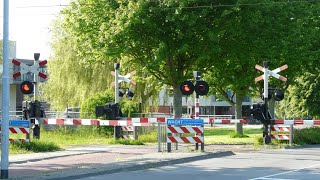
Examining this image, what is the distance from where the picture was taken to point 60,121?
86.3 feet

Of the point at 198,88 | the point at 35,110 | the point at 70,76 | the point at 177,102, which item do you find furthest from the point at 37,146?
the point at 70,76

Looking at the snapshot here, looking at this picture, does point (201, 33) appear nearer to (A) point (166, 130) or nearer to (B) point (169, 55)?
(B) point (169, 55)

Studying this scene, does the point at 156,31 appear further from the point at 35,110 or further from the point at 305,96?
the point at 305,96

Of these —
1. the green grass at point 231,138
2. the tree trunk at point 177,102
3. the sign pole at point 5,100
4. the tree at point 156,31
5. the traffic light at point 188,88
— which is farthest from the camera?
the tree trunk at point 177,102

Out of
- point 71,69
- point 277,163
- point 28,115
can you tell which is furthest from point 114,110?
point 71,69

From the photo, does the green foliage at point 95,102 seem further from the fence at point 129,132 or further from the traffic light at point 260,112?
the traffic light at point 260,112

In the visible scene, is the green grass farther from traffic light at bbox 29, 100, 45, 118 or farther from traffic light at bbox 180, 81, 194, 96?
traffic light at bbox 29, 100, 45, 118

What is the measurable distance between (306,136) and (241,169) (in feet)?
41.6

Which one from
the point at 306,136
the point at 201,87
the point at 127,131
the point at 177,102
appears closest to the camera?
the point at 201,87

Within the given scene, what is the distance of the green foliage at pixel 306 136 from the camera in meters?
27.9

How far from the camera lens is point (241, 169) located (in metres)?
16.7

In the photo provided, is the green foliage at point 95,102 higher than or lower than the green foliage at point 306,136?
higher

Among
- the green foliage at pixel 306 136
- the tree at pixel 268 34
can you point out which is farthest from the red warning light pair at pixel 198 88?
the green foliage at pixel 306 136

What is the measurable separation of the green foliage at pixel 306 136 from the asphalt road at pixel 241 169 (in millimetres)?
6784
